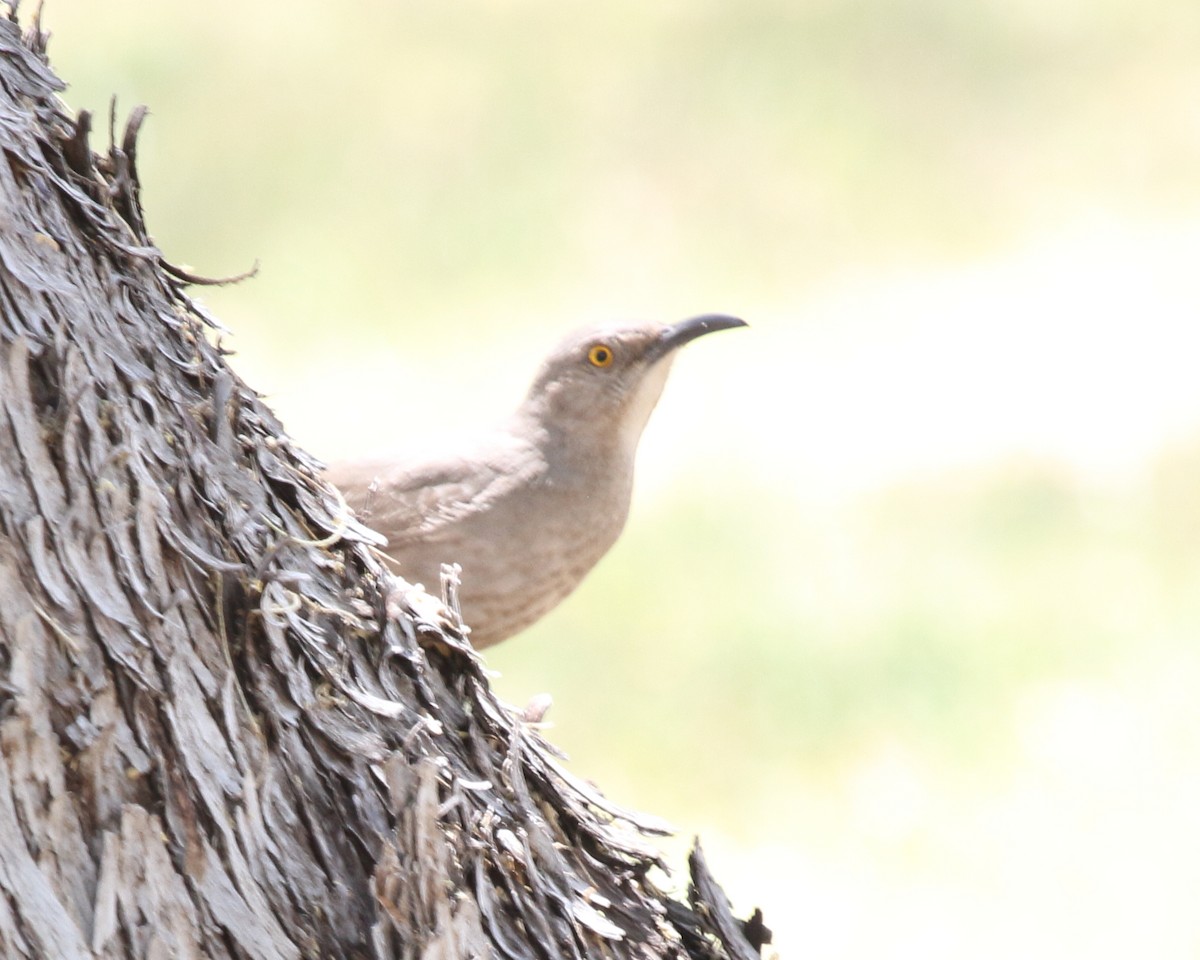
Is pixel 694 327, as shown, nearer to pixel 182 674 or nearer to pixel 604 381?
pixel 604 381

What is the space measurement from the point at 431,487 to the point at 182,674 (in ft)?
7.01

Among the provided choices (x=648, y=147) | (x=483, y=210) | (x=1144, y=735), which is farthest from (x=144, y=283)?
(x=648, y=147)

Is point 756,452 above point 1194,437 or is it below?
below

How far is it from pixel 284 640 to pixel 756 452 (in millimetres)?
7283

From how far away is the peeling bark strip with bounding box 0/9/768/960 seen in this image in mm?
1581

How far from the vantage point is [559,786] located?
2.09m

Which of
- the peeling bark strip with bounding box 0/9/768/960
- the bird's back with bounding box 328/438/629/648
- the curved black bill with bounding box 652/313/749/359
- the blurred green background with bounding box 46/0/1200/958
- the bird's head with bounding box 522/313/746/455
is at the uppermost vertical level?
the blurred green background with bounding box 46/0/1200/958

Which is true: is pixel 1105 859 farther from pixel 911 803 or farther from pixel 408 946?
pixel 408 946

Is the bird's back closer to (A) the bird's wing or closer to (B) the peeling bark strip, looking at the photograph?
(A) the bird's wing

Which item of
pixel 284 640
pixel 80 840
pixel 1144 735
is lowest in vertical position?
pixel 80 840

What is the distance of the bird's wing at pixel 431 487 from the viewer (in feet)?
12.2

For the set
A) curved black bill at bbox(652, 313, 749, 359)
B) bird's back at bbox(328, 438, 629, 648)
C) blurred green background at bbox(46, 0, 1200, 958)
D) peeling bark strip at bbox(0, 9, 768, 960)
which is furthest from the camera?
blurred green background at bbox(46, 0, 1200, 958)

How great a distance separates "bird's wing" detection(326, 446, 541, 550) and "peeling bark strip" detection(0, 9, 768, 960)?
1754 mm

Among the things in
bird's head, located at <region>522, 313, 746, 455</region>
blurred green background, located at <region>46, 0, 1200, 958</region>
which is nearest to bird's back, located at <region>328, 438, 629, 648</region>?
bird's head, located at <region>522, 313, 746, 455</region>
